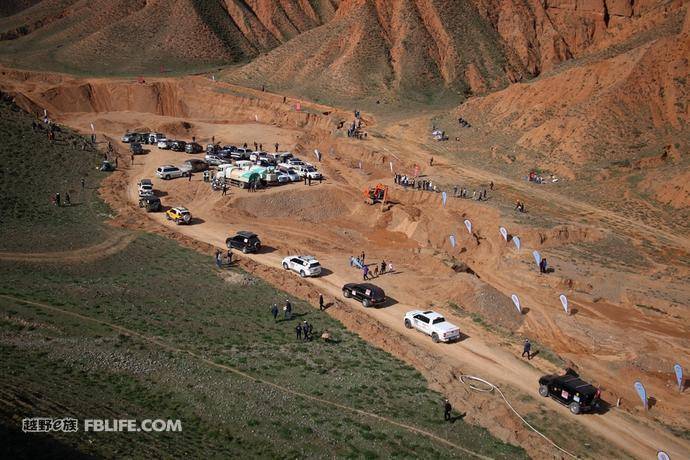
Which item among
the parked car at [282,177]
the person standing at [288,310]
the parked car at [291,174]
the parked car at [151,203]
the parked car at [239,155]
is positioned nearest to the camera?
the person standing at [288,310]

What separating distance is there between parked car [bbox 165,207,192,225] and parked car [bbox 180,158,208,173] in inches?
488

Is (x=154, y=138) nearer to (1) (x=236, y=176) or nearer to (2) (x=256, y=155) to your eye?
(2) (x=256, y=155)

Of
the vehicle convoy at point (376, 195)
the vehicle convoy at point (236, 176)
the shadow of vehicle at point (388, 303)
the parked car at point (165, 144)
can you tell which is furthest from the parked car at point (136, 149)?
the shadow of vehicle at point (388, 303)

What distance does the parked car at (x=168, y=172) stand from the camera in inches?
2361

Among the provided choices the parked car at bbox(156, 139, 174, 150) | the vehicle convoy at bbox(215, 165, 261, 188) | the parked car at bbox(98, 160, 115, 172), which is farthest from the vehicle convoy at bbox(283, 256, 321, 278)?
the parked car at bbox(156, 139, 174, 150)

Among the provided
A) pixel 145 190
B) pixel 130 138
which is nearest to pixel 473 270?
pixel 145 190

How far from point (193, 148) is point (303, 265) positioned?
114 feet

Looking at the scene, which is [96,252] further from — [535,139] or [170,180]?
[535,139]

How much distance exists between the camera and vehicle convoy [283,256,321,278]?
4088 centimetres

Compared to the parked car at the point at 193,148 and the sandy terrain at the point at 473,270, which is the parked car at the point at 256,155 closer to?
the sandy terrain at the point at 473,270

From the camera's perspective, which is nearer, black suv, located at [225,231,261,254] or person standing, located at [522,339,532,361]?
person standing, located at [522,339,532,361]

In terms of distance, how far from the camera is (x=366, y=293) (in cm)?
3678

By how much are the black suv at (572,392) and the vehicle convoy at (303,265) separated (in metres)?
17.8

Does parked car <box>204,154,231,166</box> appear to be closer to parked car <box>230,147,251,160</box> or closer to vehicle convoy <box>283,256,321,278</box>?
parked car <box>230,147,251,160</box>
